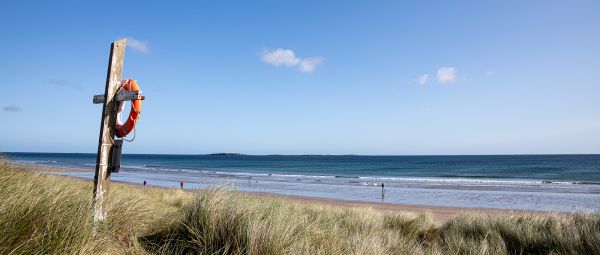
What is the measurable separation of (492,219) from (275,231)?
216 inches

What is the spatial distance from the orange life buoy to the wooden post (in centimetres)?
7

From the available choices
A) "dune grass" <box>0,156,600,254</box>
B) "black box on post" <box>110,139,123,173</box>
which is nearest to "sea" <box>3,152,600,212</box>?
"dune grass" <box>0,156,600,254</box>

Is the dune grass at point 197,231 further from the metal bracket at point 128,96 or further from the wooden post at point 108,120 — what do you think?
the metal bracket at point 128,96

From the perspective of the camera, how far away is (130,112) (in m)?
5.23

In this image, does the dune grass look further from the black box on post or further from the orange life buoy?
the orange life buoy

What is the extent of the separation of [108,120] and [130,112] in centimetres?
33

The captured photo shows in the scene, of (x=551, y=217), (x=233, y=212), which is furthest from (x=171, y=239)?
(x=551, y=217)

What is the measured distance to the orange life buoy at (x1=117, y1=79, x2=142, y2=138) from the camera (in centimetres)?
518

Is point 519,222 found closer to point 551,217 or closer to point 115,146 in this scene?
point 551,217

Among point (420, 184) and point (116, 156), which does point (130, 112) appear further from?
point (420, 184)

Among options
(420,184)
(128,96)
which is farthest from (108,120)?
(420,184)

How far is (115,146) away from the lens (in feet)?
17.0

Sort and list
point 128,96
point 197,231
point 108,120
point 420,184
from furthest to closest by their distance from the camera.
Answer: point 420,184, point 108,120, point 128,96, point 197,231

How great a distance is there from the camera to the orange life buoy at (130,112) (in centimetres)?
518
